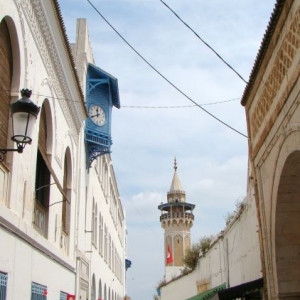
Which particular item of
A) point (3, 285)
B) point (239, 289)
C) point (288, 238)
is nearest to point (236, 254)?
point (239, 289)

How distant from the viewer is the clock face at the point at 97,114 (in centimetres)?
1788

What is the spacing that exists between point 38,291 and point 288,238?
4.55 meters

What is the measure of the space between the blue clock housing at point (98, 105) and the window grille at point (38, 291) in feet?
25.3

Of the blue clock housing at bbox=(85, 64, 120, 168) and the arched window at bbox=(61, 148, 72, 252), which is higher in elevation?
the blue clock housing at bbox=(85, 64, 120, 168)

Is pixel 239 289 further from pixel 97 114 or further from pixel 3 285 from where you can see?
pixel 97 114

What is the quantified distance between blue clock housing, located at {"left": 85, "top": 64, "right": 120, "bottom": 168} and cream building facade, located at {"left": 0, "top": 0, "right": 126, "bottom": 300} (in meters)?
1.00

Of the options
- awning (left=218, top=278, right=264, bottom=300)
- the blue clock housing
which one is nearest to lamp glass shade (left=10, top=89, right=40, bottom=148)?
awning (left=218, top=278, right=264, bottom=300)

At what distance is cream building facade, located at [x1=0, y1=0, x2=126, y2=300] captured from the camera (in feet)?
26.0

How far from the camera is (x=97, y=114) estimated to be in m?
18.2

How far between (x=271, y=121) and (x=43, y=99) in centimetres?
445

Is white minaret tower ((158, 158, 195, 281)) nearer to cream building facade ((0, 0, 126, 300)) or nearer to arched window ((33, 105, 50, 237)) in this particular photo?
cream building facade ((0, 0, 126, 300))

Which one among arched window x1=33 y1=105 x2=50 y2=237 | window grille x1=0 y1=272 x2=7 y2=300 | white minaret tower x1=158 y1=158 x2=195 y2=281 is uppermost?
white minaret tower x1=158 y1=158 x2=195 y2=281

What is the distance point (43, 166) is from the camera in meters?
10.9

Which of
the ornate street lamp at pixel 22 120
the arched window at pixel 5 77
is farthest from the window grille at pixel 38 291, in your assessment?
the ornate street lamp at pixel 22 120
